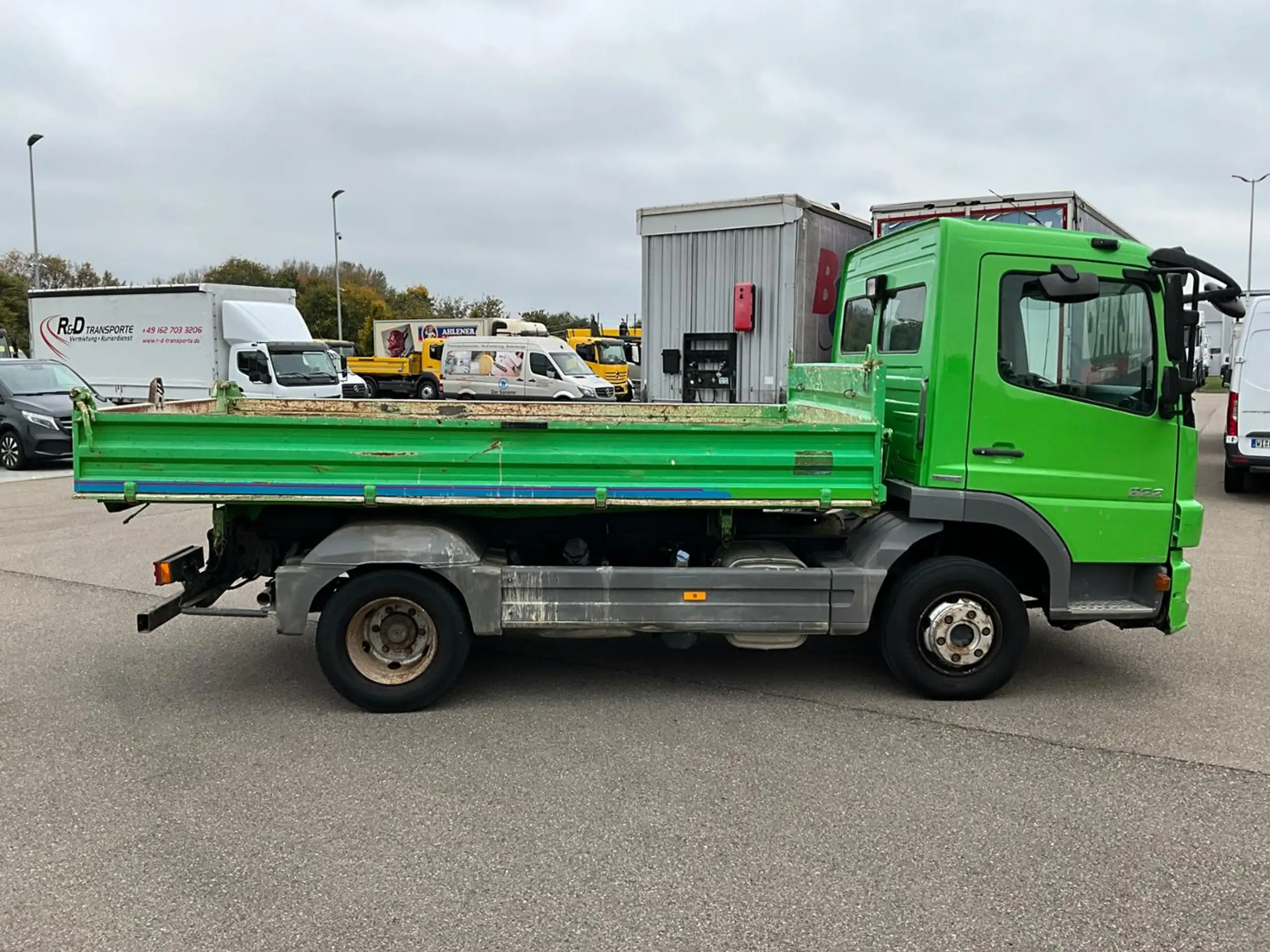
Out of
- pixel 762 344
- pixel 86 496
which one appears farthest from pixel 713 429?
pixel 762 344

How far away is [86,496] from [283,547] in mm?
1056

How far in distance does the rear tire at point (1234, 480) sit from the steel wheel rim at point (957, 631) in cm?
1016

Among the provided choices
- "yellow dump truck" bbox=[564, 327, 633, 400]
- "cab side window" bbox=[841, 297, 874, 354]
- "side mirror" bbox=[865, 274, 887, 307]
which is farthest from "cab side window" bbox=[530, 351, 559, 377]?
"side mirror" bbox=[865, 274, 887, 307]

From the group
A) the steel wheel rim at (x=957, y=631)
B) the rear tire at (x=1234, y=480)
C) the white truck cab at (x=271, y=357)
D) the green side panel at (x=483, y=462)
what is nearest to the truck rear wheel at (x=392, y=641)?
the green side panel at (x=483, y=462)

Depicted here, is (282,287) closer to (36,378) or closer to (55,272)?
(55,272)

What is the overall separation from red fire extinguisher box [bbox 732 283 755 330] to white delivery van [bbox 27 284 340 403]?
12.1 metres

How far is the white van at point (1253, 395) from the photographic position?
12461mm

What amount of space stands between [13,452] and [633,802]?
1522cm

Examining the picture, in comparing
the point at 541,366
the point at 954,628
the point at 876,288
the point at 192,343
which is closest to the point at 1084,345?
the point at 876,288

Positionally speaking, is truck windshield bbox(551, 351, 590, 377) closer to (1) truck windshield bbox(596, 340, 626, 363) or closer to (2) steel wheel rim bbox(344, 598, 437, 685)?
(1) truck windshield bbox(596, 340, 626, 363)

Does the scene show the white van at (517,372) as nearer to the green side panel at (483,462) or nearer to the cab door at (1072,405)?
the green side panel at (483,462)

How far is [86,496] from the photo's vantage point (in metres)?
4.94

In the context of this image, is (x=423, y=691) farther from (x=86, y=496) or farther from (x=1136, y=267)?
(x=1136, y=267)

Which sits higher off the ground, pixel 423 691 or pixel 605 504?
pixel 605 504
